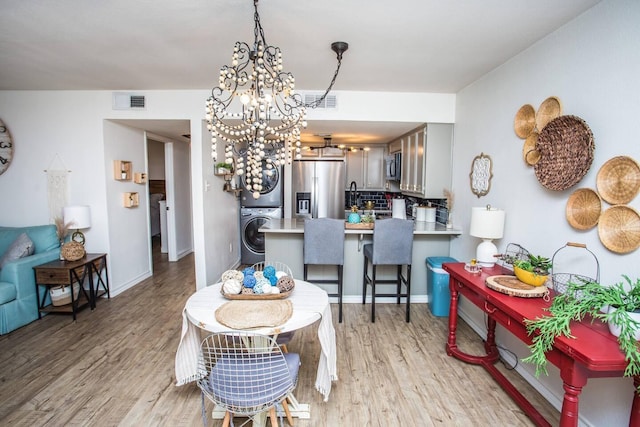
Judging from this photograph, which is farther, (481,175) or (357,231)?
(357,231)

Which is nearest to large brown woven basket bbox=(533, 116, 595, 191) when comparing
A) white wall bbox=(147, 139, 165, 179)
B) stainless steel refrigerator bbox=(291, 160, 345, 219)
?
stainless steel refrigerator bbox=(291, 160, 345, 219)

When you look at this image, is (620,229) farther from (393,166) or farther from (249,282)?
(393,166)

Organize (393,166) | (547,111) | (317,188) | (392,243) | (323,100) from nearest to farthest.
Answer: (547,111) < (392,243) < (323,100) < (393,166) < (317,188)

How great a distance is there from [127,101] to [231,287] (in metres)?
2.85

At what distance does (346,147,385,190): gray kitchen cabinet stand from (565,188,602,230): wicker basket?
4.18 meters

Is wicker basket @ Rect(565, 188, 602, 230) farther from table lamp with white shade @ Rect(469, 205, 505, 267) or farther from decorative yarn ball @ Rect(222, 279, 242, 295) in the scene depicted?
decorative yarn ball @ Rect(222, 279, 242, 295)

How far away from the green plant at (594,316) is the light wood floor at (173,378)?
811 mm

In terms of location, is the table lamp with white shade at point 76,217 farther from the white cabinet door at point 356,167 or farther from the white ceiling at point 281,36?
the white cabinet door at point 356,167

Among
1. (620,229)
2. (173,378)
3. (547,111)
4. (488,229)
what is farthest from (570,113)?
(173,378)

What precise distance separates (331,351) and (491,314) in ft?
3.34

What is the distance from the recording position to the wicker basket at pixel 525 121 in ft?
7.70

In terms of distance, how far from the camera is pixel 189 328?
6.59 feet

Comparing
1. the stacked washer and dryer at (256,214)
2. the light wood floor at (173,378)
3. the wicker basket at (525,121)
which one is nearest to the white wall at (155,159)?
the stacked washer and dryer at (256,214)

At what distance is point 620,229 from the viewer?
165cm
